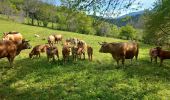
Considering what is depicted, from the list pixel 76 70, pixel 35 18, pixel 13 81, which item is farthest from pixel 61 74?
pixel 35 18

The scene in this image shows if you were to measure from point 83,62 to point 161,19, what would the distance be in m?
19.3

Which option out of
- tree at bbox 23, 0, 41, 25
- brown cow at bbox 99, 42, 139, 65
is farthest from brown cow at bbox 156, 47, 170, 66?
tree at bbox 23, 0, 41, 25

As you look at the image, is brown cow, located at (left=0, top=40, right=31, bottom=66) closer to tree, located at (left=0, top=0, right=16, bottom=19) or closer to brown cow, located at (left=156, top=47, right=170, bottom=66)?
brown cow, located at (left=156, top=47, right=170, bottom=66)

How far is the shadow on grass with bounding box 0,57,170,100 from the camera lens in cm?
1770

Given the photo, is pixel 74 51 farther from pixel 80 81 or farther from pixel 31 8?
pixel 31 8

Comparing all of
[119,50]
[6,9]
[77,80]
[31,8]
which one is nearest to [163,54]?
[119,50]

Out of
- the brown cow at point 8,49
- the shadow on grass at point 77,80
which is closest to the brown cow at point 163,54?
the shadow on grass at point 77,80

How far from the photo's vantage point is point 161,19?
41.6 metres

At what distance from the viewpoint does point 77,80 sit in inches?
802

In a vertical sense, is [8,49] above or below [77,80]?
above

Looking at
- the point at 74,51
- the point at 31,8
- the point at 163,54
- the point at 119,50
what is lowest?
the point at 163,54

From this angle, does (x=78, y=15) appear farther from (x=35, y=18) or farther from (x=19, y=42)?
(x=35, y=18)

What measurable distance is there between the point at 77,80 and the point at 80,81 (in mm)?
302

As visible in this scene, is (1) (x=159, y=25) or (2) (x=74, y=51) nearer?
(2) (x=74, y=51)
